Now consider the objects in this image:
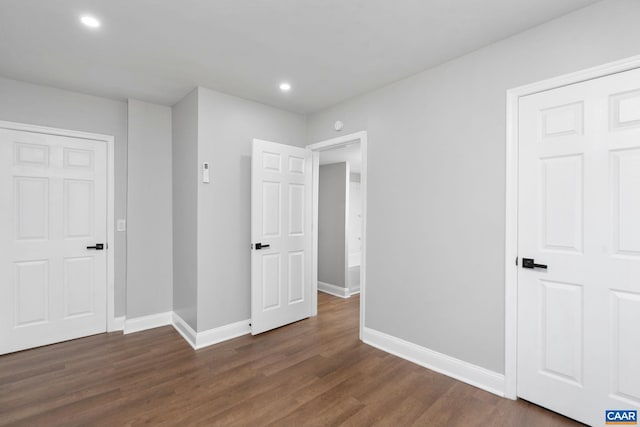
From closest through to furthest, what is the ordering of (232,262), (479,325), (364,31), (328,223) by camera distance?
(364,31)
(479,325)
(232,262)
(328,223)

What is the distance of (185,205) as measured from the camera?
329 cm

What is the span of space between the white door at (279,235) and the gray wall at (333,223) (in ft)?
4.06

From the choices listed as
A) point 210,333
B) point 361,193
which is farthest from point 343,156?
point 210,333

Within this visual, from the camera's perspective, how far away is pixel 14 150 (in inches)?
114

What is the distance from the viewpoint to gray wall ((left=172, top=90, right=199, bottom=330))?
3.09m

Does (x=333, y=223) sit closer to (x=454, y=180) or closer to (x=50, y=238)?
(x=454, y=180)


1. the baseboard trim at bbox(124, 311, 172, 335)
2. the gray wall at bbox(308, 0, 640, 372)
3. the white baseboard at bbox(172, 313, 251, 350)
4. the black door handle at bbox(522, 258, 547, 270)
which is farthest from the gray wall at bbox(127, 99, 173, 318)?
the black door handle at bbox(522, 258, 547, 270)

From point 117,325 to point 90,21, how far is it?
3024 millimetres

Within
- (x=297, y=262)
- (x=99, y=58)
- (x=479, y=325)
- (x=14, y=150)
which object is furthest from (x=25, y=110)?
(x=479, y=325)

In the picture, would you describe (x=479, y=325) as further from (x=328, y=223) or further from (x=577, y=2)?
(x=328, y=223)

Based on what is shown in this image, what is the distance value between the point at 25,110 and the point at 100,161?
2.41ft

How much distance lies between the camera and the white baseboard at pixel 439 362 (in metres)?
2.22

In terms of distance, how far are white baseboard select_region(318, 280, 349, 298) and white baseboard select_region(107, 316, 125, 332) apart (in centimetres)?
295

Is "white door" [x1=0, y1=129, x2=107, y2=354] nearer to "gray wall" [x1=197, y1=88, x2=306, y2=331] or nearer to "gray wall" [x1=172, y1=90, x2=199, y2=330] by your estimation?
"gray wall" [x1=172, y1=90, x2=199, y2=330]
